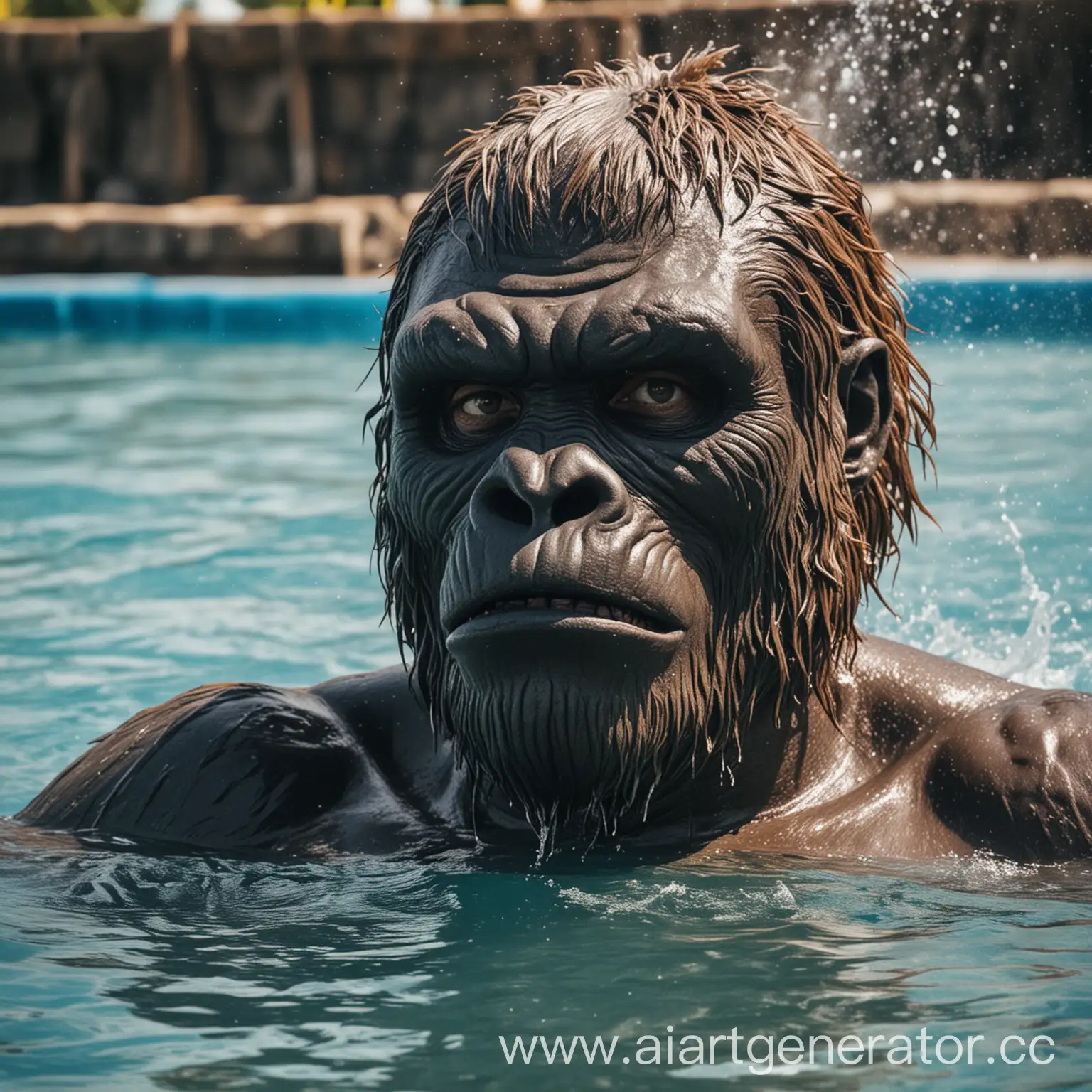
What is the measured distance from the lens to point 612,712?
3092 mm

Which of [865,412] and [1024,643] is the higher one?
[865,412]

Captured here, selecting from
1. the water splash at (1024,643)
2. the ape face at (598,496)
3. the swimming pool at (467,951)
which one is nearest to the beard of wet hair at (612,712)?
the ape face at (598,496)

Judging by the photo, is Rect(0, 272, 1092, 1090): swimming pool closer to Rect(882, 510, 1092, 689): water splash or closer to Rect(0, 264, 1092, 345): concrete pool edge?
Rect(882, 510, 1092, 689): water splash

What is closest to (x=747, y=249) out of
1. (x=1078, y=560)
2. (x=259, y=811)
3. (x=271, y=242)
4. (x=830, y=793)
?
(x=830, y=793)

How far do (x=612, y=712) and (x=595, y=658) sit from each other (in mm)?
116

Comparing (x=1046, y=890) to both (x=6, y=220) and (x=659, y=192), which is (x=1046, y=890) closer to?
(x=659, y=192)

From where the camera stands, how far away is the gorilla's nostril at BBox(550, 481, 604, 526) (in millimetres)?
3021

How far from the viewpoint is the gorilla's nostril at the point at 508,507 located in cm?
303

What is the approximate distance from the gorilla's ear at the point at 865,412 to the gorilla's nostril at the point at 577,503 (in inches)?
24.9

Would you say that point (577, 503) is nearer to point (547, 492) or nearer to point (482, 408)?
point (547, 492)

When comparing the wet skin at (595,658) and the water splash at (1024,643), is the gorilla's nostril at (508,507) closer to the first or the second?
the wet skin at (595,658)

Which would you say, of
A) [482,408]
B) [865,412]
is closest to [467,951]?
[482,408]

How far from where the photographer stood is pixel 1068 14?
639 inches

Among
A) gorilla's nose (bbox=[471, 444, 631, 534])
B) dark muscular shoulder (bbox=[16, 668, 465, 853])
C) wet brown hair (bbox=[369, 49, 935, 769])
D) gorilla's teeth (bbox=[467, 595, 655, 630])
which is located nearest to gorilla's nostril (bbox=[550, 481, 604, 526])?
gorilla's nose (bbox=[471, 444, 631, 534])
